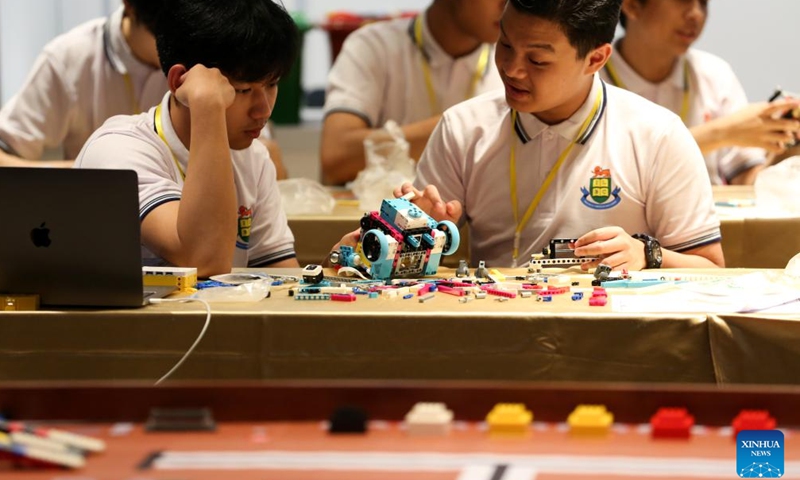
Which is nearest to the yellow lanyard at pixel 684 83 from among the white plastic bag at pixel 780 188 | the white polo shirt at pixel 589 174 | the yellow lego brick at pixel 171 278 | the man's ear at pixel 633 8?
the man's ear at pixel 633 8

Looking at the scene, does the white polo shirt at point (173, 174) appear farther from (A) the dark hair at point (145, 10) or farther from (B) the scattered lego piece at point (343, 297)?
(A) the dark hair at point (145, 10)

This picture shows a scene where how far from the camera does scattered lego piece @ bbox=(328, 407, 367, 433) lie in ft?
3.08

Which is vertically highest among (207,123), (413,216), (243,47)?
(243,47)

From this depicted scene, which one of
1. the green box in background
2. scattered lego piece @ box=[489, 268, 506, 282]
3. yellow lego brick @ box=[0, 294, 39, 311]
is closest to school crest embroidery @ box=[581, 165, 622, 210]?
scattered lego piece @ box=[489, 268, 506, 282]

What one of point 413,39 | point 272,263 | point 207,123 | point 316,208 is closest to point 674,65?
point 413,39

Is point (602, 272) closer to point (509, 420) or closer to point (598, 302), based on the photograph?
point (598, 302)

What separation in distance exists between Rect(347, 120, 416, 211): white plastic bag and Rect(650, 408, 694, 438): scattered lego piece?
1789 mm

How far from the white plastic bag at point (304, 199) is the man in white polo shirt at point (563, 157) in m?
0.53

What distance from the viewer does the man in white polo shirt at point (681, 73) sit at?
3.19 metres

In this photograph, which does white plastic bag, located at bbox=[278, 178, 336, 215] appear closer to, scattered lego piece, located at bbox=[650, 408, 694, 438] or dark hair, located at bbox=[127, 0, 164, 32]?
dark hair, located at bbox=[127, 0, 164, 32]

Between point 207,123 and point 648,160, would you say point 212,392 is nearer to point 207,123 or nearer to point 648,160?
point 207,123

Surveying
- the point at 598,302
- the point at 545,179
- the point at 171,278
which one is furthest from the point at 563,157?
the point at 171,278

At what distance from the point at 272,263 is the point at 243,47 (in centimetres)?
44

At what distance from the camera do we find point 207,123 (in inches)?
68.2
